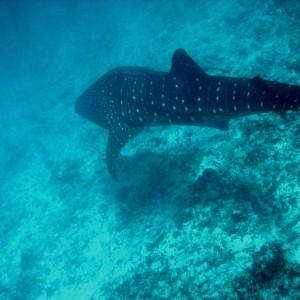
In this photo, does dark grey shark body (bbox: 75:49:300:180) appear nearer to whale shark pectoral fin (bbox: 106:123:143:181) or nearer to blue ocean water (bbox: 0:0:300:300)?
whale shark pectoral fin (bbox: 106:123:143:181)

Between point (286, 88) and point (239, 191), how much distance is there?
8.52ft

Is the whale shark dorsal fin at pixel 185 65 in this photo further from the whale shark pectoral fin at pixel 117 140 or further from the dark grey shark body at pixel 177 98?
the whale shark pectoral fin at pixel 117 140

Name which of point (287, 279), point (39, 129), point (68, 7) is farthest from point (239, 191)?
point (68, 7)

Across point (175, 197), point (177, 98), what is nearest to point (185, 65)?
point (177, 98)

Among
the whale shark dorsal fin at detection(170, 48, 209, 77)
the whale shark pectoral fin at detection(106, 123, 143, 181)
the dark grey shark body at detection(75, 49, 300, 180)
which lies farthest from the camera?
the whale shark pectoral fin at detection(106, 123, 143, 181)

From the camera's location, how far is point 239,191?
5168 millimetres

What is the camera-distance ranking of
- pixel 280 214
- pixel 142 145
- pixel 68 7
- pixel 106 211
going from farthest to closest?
pixel 68 7
pixel 142 145
pixel 106 211
pixel 280 214

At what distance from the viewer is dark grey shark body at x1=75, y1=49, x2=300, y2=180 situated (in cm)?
353

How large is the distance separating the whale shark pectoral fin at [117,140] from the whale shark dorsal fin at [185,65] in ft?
7.40

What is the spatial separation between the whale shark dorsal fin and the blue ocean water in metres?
2.52

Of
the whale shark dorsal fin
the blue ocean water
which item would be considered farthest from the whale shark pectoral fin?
the whale shark dorsal fin

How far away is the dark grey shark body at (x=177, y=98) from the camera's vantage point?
353 cm

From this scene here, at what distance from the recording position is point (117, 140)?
6582 mm

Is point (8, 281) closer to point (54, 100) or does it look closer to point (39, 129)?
point (39, 129)
